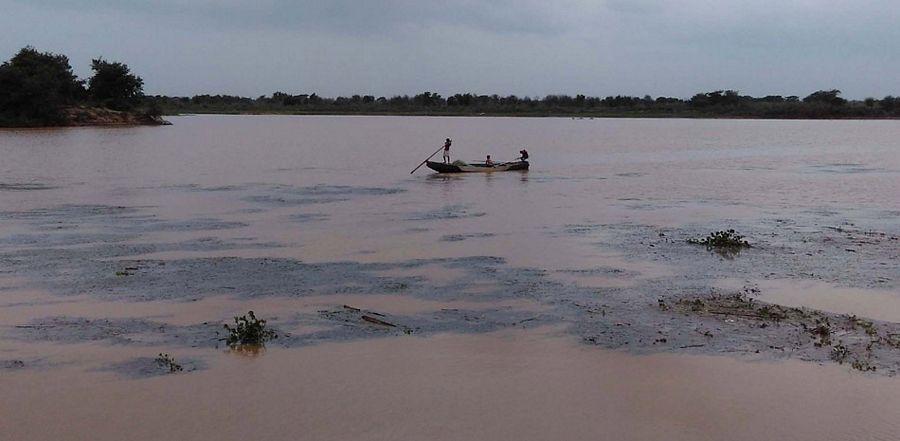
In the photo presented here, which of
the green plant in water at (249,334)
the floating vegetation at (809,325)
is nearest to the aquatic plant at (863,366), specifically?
the floating vegetation at (809,325)

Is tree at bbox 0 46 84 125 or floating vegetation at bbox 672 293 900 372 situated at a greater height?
tree at bbox 0 46 84 125

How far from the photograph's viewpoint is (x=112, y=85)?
260ft

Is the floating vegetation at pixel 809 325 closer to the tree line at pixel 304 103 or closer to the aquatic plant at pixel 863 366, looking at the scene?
the aquatic plant at pixel 863 366

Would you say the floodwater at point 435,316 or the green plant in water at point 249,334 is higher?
the green plant in water at point 249,334

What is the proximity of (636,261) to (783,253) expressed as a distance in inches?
109

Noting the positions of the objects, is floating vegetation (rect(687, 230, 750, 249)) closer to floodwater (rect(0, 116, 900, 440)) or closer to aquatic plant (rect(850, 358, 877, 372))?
floodwater (rect(0, 116, 900, 440))

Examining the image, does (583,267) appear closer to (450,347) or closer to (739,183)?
(450,347)

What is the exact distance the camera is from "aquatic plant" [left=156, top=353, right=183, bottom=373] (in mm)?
7916

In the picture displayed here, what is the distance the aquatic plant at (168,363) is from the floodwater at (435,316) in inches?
4.6

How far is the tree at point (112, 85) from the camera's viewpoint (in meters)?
78.4

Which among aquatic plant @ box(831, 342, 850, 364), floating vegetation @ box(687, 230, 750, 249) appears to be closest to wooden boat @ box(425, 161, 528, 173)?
floating vegetation @ box(687, 230, 750, 249)


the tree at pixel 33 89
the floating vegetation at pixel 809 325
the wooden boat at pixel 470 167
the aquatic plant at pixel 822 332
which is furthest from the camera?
the tree at pixel 33 89

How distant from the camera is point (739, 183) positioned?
3002cm

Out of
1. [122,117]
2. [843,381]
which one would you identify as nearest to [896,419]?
[843,381]
